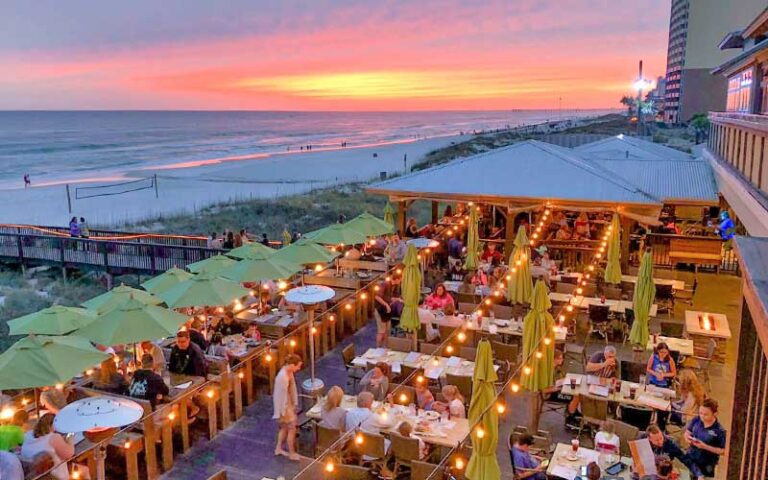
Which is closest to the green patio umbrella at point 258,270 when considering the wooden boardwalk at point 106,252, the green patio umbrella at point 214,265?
the green patio umbrella at point 214,265

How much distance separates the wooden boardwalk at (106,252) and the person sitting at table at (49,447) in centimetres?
1248

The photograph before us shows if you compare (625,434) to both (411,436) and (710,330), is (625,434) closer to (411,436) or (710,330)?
(411,436)

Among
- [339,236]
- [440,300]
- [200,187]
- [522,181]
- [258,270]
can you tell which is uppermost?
[522,181]

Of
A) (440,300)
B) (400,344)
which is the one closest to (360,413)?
(400,344)

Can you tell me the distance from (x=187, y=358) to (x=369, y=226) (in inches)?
286

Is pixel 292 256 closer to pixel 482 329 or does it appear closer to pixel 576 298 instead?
pixel 482 329

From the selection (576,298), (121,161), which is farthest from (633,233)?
(121,161)

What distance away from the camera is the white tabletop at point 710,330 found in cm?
1164

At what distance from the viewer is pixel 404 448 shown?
766cm

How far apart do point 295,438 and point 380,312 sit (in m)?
3.79

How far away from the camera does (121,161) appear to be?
238ft

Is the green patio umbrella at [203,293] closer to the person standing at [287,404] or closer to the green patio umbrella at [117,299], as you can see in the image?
the green patio umbrella at [117,299]

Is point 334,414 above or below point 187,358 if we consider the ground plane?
below

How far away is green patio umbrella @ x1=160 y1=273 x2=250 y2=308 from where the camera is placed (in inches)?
421
